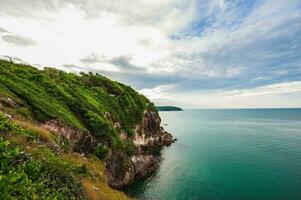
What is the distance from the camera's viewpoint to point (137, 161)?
41.9 m

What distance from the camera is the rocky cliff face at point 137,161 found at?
33.0 meters

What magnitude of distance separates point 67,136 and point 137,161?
60.0 ft

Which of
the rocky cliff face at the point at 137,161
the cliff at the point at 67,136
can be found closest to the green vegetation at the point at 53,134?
the cliff at the point at 67,136

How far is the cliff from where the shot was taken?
12172 mm

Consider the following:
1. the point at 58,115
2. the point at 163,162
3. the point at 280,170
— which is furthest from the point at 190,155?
the point at 58,115

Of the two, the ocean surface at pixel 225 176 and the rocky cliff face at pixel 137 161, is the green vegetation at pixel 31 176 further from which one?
the ocean surface at pixel 225 176

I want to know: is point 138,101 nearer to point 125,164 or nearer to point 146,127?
point 146,127

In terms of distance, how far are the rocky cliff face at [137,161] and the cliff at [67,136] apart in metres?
0.14

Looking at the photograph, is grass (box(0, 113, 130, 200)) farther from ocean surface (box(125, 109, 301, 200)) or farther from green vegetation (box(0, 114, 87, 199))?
ocean surface (box(125, 109, 301, 200))

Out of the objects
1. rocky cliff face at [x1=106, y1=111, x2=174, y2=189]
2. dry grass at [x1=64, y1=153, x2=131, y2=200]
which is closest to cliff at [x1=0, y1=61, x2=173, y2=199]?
dry grass at [x1=64, y1=153, x2=131, y2=200]

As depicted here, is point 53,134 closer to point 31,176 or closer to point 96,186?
point 96,186

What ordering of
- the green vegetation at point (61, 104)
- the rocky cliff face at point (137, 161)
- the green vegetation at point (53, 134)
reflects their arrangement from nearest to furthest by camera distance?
the green vegetation at point (53, 134)
the green vegetation at point (61, 104)
the rocky cliff face at point (137, 161)

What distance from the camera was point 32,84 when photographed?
1265 inches

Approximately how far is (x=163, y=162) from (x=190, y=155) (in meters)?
10.7
